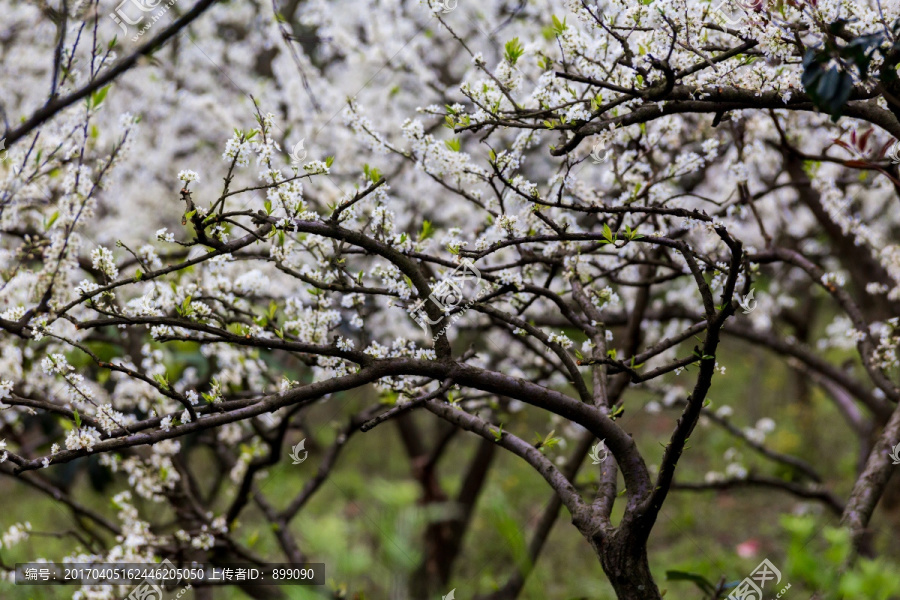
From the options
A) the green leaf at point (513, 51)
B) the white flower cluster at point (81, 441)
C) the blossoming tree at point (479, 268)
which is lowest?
the white flower cluster at point (81, 441)

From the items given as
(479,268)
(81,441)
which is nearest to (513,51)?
(479,268)

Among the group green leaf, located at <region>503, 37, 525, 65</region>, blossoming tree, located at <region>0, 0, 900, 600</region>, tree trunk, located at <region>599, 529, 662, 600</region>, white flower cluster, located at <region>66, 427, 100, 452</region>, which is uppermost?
green leaf, located at <region>503, 37, 525, 65</region>

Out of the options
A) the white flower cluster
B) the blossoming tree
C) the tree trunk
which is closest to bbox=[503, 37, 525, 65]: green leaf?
the blossoming tree

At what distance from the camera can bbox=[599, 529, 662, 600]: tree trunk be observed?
1.90m

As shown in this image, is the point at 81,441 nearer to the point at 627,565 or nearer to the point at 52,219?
the point at 52,219

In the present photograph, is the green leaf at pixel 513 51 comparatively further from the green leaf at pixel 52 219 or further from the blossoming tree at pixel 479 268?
the green leaf at pixel 52 219

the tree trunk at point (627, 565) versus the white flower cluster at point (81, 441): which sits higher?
the white flower cluster at point (81, 441)

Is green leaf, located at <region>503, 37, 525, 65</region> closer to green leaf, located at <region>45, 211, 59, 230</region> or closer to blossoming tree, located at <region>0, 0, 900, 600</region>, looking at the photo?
blossoming tree, located at <region>0, 0, 900, 600</region>

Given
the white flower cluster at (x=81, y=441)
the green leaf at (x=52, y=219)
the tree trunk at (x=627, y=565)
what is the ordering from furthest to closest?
the green leaf at (x=52, y=219)
the tree trunk at (x=627, y=565)
the white flower cluster at (x=81, y=441)

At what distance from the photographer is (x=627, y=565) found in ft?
6.25

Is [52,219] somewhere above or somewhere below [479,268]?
above

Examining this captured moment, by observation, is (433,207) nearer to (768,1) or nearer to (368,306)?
(368,306)

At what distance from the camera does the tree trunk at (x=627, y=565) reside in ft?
6.22

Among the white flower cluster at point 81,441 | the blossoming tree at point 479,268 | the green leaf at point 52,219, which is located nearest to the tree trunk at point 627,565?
the blossoming tree at point 479,268
